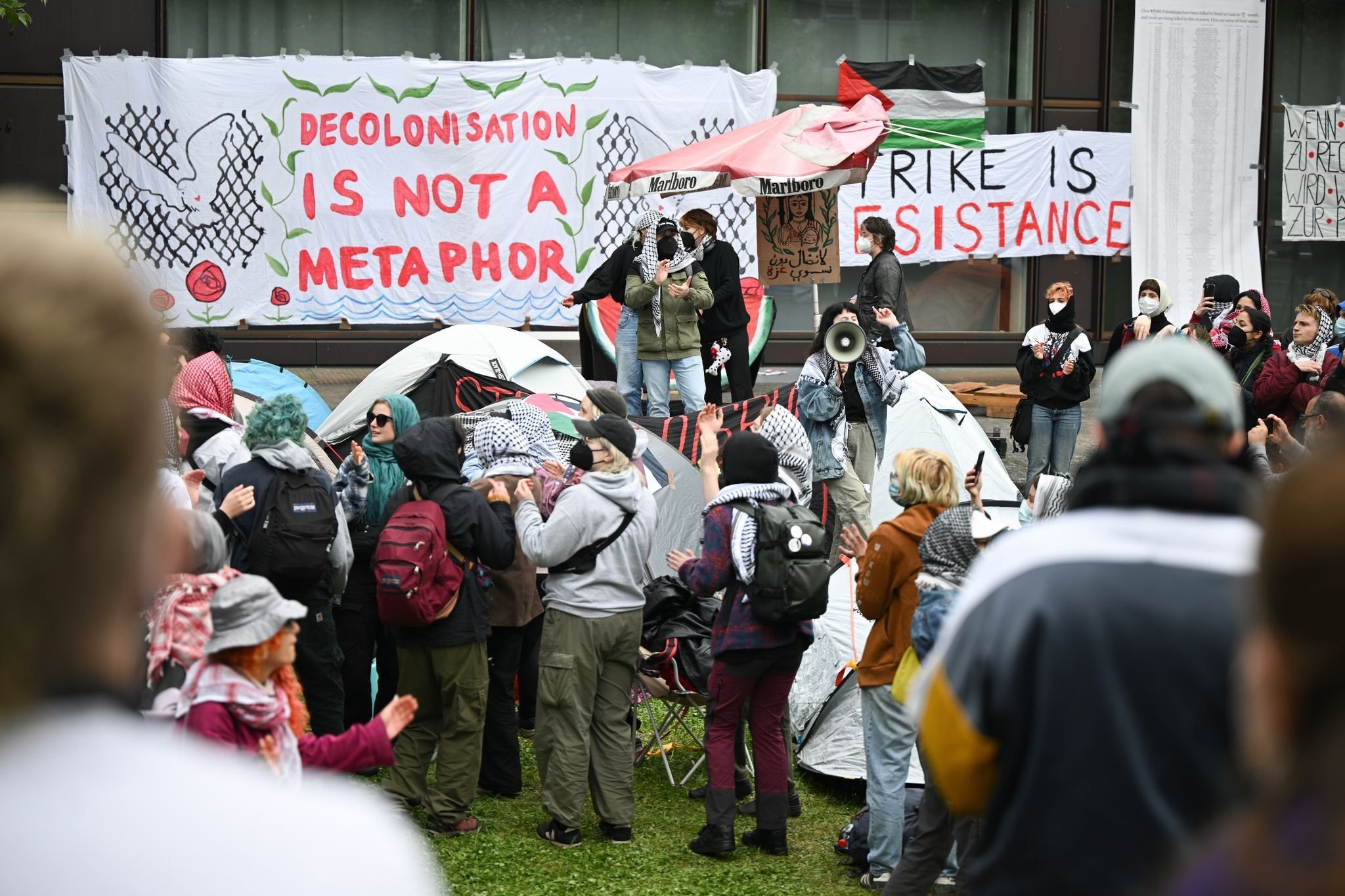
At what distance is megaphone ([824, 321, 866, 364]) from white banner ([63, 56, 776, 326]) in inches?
226

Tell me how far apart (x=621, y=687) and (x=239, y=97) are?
10066mm

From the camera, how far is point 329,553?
251 inches

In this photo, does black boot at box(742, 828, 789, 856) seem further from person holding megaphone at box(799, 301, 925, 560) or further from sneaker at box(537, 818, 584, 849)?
person holding megaphone at box(799, 301, 925, 560)

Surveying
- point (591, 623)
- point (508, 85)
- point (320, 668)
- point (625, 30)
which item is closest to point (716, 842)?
point (591, 623)

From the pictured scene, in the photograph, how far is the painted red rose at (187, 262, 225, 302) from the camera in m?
14.5

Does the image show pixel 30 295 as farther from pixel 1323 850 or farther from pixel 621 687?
pixel 621 687

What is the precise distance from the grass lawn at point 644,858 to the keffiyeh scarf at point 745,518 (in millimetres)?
1166

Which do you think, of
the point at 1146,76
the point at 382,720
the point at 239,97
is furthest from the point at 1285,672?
the point at 1146,76

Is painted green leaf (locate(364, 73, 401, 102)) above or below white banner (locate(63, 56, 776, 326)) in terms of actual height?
above

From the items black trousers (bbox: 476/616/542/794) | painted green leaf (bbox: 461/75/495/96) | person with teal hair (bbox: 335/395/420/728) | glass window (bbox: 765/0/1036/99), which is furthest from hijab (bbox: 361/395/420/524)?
glass window (bbox: 765/0/1036/99)

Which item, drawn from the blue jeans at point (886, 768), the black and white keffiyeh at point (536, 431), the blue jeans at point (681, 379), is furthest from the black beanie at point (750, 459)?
the blue jeans at point (681, 379)

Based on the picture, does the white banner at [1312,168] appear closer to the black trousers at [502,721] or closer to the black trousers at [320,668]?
the black trousers at [502,721]

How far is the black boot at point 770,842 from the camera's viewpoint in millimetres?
6305

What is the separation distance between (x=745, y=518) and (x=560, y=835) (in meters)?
1.64
